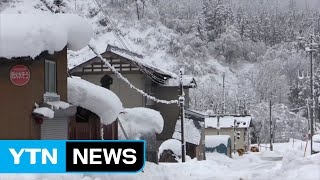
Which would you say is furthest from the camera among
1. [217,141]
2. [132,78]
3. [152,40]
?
A: [152,40]

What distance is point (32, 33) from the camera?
52.3 feet

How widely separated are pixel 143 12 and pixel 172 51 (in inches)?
1341

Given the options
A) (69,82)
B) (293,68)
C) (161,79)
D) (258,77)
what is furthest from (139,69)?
(293,68)

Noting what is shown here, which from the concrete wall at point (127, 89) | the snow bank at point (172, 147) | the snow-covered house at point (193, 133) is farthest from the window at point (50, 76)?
the snow-covered house at point (193, 133)

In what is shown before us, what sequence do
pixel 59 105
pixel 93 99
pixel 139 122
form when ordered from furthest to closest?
1. pixel 139 122
2. pixel 93 99
3. pixel 59 105

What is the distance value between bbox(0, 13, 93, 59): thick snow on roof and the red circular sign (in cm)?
59

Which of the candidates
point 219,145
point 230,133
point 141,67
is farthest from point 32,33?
point 230,133

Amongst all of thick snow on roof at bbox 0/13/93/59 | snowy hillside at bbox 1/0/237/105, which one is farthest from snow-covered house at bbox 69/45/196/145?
snowy hillside at bbox 1/0/237/105

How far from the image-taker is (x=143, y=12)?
191 metres

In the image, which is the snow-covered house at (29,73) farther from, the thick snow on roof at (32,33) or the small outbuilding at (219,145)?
the small outbuilding at (219,145)

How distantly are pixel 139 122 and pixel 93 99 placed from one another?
6.09 metres

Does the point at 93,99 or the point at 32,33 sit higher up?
the point at 32,33

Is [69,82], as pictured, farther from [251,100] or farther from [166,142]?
[251,100]

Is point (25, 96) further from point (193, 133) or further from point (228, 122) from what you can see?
point (228, 122)
